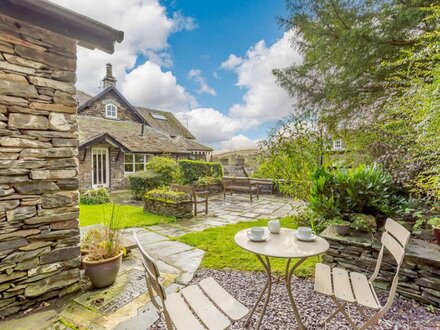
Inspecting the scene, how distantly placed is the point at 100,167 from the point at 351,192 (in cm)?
1160

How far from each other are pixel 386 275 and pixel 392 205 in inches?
58.0

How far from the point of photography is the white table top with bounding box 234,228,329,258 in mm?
1858

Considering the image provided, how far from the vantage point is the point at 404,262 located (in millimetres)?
2553

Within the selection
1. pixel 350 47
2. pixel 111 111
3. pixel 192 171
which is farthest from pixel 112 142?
pixel 350 47

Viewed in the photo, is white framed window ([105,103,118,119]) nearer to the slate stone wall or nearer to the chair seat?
the slate stone wall

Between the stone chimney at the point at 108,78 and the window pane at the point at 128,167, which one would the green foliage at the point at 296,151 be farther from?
the stone chimney at the point at 108,78

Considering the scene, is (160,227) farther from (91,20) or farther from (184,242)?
(91,20)

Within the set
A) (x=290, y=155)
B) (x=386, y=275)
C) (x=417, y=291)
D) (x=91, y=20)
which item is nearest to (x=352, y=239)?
(x=386, y=275)

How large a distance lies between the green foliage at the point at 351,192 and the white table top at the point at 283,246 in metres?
1.79

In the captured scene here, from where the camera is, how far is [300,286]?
2.80 meters

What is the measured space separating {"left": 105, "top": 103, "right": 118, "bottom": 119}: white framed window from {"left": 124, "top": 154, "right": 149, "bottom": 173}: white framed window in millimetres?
3775

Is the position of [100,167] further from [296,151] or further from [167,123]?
[167,123]

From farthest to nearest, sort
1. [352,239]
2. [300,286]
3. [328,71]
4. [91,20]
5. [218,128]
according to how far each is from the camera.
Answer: [218,128] < [328,71] < [352,239] < [300,286] < [91,20]

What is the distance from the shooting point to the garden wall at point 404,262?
93.9 inches
